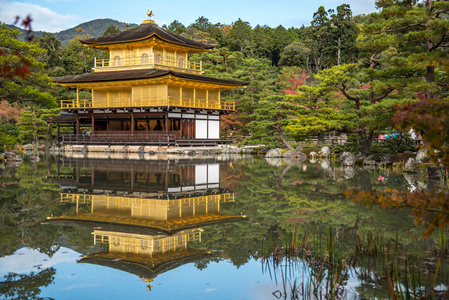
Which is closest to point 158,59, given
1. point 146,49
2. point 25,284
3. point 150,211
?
point 146,49

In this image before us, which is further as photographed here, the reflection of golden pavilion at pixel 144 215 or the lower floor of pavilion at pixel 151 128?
the lower floor of pavilion at pixel 151 128

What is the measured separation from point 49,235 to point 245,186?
7496 mm

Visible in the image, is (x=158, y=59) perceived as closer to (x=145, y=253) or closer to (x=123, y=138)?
(x=123, y=138)

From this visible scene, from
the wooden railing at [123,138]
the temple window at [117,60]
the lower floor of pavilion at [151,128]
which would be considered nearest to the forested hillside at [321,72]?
the lower floor of pavilion at [151,128]

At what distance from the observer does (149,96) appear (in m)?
35.4

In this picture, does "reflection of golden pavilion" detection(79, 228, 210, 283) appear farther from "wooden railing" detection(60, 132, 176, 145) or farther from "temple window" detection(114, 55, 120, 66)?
"temple window" detection(114, 55, 120, 66)

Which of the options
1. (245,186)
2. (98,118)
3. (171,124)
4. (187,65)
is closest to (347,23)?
(187,65)

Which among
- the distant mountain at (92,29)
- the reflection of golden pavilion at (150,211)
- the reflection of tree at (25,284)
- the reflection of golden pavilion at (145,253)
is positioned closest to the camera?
the reflection of tree at (25,284)

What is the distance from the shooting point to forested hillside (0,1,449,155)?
1535cm

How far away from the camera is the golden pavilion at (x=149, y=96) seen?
34156 mm

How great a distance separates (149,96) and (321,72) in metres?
16.6

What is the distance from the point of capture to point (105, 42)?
1490 inches

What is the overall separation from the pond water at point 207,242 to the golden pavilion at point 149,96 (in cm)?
2196

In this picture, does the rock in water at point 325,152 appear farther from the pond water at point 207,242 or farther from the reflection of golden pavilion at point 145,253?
the reflection of golden pavilion at point 145,253
